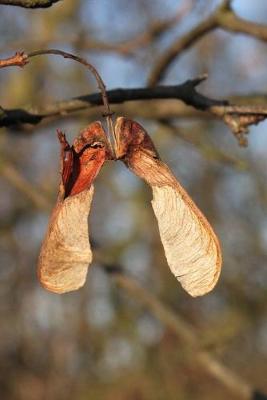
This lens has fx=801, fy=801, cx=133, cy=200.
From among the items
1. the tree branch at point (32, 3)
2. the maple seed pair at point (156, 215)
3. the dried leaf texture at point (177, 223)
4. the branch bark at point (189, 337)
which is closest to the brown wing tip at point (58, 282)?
the maple seed pair at point (156, 215)

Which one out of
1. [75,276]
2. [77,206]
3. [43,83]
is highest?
[43,83]

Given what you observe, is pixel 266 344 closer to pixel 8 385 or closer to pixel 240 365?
pixel 240 365

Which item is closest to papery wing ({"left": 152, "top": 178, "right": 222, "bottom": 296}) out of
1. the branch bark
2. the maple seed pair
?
the maple seed pair

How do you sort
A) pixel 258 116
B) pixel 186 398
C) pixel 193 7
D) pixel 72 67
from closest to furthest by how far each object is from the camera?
1. pixel 258 116
2. pixel 193 7
3. pixel 186 398
4. pixel 72 67

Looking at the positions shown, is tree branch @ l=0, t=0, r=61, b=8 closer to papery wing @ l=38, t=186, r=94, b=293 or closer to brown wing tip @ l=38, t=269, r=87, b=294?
papery wing @ l=38, t=186, r=94, b=293

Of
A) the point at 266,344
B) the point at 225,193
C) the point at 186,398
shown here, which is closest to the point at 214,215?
the point at 225,193

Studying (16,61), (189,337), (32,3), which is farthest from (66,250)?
(189,337)
